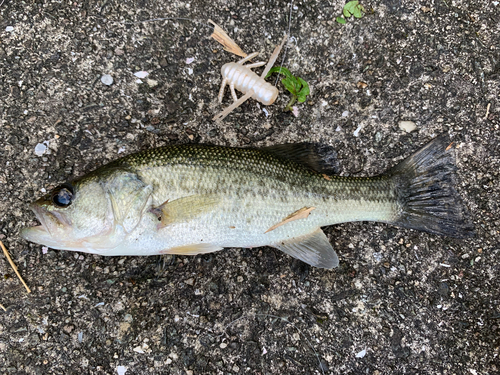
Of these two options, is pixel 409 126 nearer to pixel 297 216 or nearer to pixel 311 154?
pixel 311 154

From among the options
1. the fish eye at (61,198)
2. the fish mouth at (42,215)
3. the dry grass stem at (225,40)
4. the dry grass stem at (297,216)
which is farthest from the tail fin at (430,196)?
the fish mouth at (42,215)

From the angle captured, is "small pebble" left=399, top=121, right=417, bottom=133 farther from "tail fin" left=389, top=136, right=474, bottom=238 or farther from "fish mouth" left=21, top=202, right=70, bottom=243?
"fish mouth" left=21, top=202, right=70, bottom=243

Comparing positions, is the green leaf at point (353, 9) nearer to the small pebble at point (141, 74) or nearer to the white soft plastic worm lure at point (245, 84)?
the white soft plastic worm lure at point (245, 84)

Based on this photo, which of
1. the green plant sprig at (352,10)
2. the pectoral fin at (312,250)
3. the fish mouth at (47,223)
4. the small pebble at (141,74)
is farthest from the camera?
the green plant sprig at (352,10)

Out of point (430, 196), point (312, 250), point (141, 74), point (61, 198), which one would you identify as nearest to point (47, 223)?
point (61, 198)

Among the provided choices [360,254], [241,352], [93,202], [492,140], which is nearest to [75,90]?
[93,202]

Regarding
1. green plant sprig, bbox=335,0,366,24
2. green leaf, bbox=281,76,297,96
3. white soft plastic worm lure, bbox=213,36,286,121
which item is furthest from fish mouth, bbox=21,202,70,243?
green plant sprig, bbox=335,0,366,24
